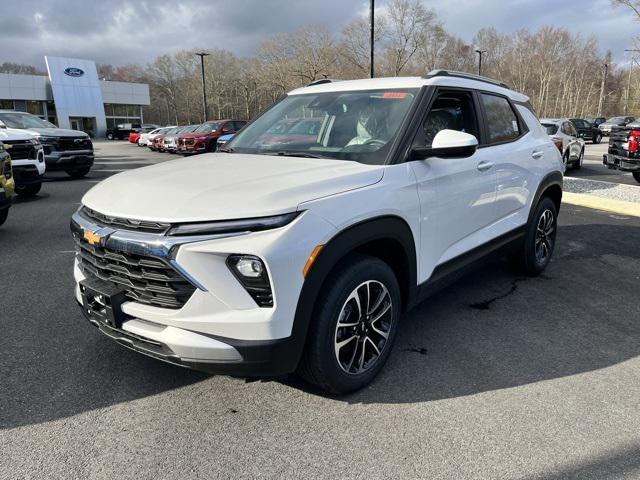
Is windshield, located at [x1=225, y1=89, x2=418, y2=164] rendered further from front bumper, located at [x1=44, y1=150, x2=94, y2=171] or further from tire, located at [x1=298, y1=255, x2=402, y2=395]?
front bumper, located at [x1=44, y1=150, x2=94, y2=171]

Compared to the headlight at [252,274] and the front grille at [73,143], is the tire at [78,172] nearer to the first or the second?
the front grille at [73,143]

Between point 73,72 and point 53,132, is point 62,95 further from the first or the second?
point 53,132

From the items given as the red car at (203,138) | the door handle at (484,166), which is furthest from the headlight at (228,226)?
the red car at (203,138)

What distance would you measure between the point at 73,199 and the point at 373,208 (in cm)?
924

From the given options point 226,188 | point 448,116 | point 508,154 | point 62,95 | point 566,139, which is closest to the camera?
point 226,188

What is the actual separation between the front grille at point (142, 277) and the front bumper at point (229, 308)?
42 millimetres

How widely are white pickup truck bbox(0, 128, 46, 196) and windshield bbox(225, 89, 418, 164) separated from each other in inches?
280

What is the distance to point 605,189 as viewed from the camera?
11008mm

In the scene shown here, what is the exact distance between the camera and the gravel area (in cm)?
1014

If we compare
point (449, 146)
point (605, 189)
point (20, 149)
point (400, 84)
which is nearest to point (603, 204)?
point (605, 189)

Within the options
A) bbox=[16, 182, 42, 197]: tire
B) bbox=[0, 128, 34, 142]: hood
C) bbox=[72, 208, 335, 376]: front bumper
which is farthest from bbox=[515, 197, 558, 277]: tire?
bbox=[16, 182, 42, 197]: tire

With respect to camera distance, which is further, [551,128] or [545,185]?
[551,128]

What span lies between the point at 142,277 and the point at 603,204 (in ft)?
31.3

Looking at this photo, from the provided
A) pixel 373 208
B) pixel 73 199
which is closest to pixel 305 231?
pixel 373 208
